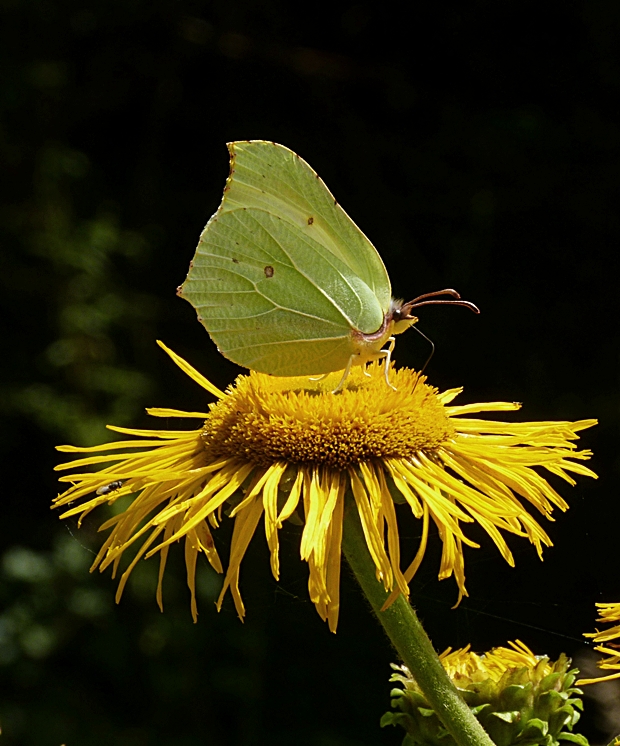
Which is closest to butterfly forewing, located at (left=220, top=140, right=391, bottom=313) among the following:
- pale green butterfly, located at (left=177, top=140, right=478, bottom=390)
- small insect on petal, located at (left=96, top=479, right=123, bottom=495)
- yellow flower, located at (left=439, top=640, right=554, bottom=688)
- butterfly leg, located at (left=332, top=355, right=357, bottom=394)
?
pale green butterfly, located at (left=177, top=140, right=478, bottom=390)

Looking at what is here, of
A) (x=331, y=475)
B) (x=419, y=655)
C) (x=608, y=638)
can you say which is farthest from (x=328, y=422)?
(x=608, y=638)

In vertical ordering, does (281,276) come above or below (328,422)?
above

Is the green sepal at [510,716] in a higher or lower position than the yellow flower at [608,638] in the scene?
lower

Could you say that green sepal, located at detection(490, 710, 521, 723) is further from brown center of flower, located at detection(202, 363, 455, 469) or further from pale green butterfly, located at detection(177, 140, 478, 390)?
pale green butterfly, located at detection(177, 140, 478, 390)

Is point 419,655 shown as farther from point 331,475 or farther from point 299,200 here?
point 299,200

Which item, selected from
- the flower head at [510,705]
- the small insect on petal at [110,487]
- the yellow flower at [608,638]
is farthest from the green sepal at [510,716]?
the small insect on petal at [110,487]

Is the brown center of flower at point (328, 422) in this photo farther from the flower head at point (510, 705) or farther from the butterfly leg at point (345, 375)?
the flower head at point (510, 705)

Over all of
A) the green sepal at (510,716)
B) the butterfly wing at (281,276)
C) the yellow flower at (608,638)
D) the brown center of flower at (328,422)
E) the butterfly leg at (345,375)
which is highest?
the butterfly wing at (281,276)
